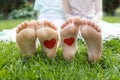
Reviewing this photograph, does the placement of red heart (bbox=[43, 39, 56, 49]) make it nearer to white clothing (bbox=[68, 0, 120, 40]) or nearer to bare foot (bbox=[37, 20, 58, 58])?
bare foot (bbox=[37, 20, 58, 58])

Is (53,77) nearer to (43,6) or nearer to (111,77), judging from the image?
(111,77)

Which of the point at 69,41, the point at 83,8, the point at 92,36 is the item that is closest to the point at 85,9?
the point at 83,8

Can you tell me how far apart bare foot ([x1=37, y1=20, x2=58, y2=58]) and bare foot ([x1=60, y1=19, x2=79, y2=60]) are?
60 millimetres

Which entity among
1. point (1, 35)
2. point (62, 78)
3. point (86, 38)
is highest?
point (86, 38)

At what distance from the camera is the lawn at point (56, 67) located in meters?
2.05

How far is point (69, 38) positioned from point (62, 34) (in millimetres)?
57

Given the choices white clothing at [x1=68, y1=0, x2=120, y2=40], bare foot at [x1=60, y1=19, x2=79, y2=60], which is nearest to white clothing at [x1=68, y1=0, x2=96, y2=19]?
white clothing at [x1=68, y1=0, x2=120, y2=40]

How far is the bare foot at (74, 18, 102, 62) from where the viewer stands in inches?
85.4

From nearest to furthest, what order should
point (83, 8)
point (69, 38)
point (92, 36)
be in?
point (92, 36) → point (69, 38) → point (83, 8)

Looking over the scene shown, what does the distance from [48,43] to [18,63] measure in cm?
24

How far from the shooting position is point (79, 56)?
2477 millimetres

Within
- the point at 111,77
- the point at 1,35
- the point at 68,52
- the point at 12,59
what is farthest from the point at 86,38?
the point at 1,35

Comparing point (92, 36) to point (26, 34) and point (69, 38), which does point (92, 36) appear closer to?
point (69, 38)

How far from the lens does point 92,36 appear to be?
219cm
